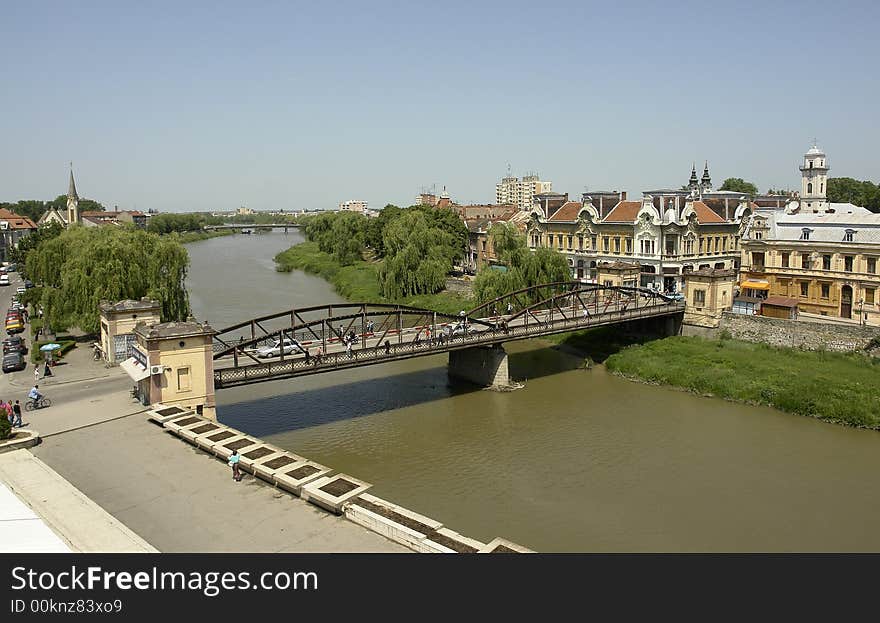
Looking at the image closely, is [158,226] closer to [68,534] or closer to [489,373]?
[489,373]

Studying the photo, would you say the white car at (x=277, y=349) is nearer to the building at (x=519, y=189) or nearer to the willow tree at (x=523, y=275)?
the willow tree at (x=523, y=275)

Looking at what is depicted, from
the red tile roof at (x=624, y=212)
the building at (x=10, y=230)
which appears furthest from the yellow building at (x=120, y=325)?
the building at (x=10, y=230)

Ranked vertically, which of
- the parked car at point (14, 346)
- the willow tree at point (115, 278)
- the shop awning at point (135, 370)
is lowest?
the parked car at point (14, 346)

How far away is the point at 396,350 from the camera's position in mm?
26125

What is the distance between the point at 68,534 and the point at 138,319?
54.3 ft

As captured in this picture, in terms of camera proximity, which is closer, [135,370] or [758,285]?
[135,370]

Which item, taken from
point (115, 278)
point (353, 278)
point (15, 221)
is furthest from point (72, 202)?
point (115, 278)

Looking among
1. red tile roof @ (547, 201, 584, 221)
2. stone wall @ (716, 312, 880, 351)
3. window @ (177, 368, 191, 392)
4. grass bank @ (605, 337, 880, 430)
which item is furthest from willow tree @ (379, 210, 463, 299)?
window @ (177, 368, 191, 392)

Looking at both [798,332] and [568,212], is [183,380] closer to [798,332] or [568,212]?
[798,332]

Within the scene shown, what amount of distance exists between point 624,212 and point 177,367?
1388 inches

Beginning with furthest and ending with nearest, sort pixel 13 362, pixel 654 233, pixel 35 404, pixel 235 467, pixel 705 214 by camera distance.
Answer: pixel 705 214 < pixel 654 233 < pixel 13 362 < pixel 35 404 < pixel 235 467

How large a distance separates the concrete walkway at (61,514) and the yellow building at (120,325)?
1078 centimetres

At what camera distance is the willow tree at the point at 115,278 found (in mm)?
31859
